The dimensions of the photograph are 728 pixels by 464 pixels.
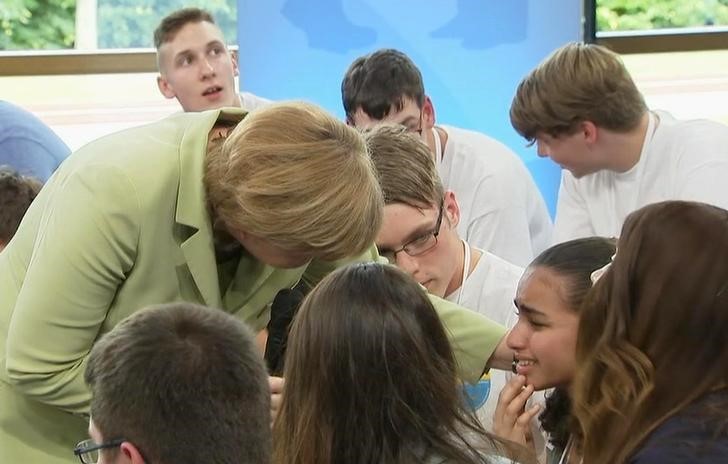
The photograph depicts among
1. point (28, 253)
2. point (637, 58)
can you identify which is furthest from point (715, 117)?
point (28, 253)

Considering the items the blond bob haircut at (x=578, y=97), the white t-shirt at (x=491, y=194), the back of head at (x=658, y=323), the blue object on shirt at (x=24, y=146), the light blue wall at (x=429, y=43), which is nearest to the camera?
the back of head at (x=658, y=323)

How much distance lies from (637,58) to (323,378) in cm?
384

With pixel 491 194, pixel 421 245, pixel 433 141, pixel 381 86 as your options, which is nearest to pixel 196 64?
pixel 381 86

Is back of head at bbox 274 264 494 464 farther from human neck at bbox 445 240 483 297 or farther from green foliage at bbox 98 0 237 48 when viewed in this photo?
green foliage at bbox 98 0 237 48

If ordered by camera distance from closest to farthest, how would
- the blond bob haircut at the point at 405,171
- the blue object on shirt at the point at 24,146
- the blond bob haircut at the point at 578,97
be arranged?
the blond bob haircut at the point at 405,171
the blond bob haircut at the point at 578,97
the blue object on shirt at the point at 24,146

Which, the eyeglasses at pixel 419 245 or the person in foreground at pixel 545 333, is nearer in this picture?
the person in foreground at pixel 545 333

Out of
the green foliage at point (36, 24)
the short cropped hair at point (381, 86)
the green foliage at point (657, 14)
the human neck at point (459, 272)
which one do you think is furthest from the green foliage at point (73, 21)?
the human neck at point (459, 272)

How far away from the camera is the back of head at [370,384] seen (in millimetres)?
1601

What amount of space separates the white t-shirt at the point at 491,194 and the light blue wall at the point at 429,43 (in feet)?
2.51

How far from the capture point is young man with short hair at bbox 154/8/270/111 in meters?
3.83

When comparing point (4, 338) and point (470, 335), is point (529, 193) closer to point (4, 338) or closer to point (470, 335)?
point (470, 335)

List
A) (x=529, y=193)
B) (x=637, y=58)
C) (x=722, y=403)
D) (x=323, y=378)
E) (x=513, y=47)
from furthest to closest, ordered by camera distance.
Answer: (x=637, y=58) → (x=513, y=47) → (x=529, y=193) → (x=323, y=378) → (x=722, y=403)

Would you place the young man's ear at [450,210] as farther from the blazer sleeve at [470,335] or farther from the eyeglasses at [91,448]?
the eyeglasses at [91,448]

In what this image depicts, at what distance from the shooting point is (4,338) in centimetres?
208
